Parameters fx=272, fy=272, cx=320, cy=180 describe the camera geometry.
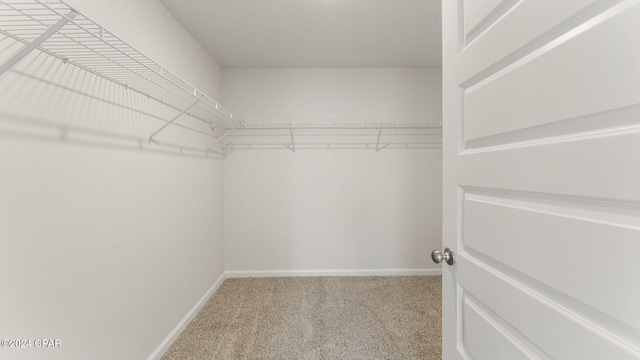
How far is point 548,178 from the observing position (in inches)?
22.7

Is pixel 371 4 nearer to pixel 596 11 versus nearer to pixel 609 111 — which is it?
pixel 596 11

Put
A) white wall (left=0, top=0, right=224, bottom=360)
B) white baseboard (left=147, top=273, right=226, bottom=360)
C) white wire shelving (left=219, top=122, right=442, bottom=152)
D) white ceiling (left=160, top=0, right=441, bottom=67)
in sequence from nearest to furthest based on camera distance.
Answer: white wall (left=0, top=0, right=224, bottom=360)
white baseboard (left=147, top=273, right=226, bottom=360)
white ceiling (left=160, top=0, right=441, bottom=67)
white wire shelving (left=219, top=122, right=442, bottom=152)

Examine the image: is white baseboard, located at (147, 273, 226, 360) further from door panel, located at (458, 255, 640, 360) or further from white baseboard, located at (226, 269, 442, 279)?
door panel, located at (458, 255, 640, 360)

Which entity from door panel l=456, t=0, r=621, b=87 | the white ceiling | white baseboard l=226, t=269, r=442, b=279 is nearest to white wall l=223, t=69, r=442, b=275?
white baseboard l=226, t=269, r=442, b=279

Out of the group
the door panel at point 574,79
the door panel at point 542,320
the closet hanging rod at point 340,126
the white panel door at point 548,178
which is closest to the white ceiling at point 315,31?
the closet hanging rod at point 340,126

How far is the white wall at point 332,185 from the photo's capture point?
2904 millimetres

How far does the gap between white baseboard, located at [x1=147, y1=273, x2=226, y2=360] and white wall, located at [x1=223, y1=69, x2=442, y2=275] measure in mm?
491

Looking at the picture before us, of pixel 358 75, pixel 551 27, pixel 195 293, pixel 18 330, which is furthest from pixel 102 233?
pixel 358 75

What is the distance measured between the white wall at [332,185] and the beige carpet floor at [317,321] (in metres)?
0.30

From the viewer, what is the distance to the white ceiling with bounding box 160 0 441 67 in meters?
1.84

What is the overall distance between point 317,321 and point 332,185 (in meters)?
1.34

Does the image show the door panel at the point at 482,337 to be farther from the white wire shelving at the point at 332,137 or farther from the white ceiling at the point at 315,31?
the white wire shelving at the point at 332,137

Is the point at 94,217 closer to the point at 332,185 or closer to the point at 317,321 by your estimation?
the point at 317,321

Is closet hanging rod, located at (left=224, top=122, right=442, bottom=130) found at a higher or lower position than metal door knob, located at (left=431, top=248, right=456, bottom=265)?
higher
